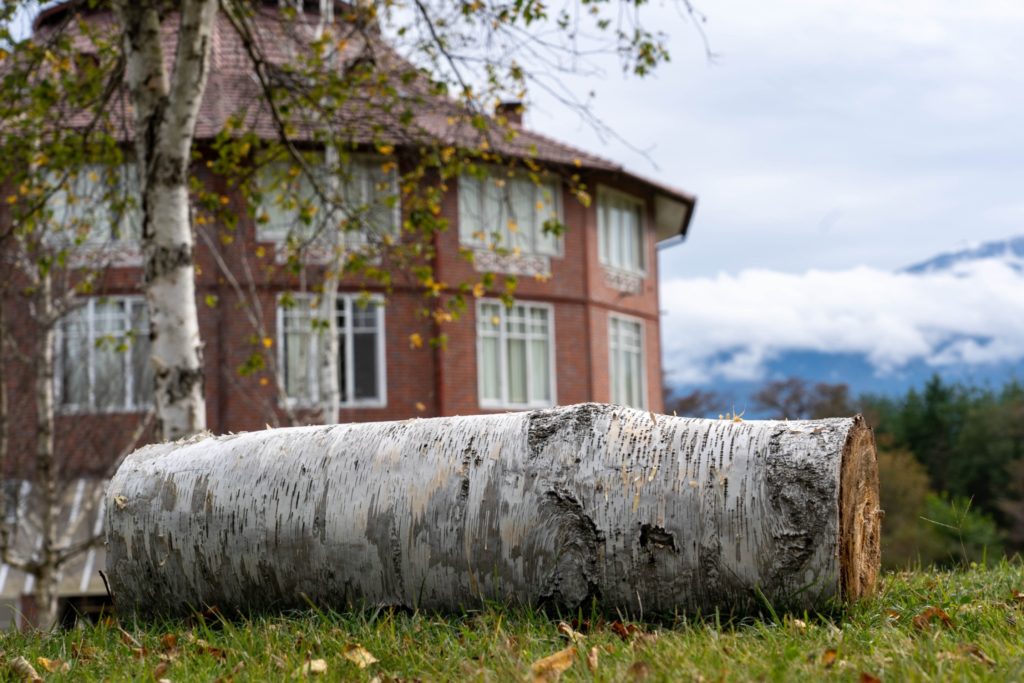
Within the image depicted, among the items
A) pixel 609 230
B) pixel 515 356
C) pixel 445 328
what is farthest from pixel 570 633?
pixel 609 230

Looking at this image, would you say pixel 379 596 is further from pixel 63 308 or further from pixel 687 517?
pixel 63 308

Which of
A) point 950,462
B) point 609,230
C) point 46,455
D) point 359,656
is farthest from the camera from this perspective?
point 950,462

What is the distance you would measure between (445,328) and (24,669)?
20288 millimetres

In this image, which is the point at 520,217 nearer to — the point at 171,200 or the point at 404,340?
the point at 404,340

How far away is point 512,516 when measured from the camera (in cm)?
409

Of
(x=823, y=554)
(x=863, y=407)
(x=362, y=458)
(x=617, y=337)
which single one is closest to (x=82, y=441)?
(x=617, y=337)

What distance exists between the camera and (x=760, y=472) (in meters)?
3.91

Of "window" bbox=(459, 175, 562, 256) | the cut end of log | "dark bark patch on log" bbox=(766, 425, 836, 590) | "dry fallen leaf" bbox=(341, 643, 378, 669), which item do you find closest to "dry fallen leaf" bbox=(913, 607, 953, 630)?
the cut end of log

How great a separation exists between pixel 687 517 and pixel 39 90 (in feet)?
28.1

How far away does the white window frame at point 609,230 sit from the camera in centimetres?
2702

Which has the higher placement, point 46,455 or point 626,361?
point 626,361

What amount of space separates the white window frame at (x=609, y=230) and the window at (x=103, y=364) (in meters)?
10.6

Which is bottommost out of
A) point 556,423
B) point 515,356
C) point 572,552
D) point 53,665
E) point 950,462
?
point 950,462

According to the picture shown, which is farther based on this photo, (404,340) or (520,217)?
(520,217)
